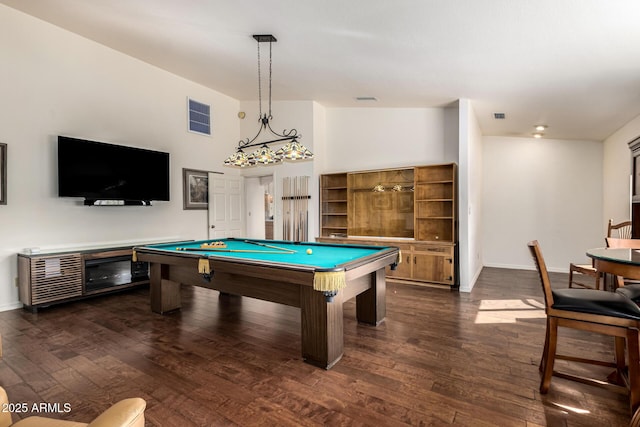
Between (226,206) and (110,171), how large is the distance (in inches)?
94.2

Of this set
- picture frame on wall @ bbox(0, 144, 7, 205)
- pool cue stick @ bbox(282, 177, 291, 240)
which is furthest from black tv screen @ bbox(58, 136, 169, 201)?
pool cue stick @ bbox(282, 177, 291, 240)

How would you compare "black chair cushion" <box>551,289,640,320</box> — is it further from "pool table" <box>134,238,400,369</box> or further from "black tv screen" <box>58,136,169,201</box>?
"black tv screen" <box>58,136,169,201</box>

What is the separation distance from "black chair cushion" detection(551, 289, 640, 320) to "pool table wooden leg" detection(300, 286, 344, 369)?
1521 mm

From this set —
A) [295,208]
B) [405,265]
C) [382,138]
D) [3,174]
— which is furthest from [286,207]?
[3,174]

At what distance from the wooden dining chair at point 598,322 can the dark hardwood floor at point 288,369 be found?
0.13 meters

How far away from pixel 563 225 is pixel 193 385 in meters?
7.14

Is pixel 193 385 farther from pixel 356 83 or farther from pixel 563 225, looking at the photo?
pixel 563 225

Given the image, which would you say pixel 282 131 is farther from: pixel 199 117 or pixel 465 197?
Result: pixel 465 197

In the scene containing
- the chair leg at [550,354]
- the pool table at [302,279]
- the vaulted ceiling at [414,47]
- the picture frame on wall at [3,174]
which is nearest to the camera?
the chair leg at [550,354]

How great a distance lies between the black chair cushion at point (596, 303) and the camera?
1.89 m

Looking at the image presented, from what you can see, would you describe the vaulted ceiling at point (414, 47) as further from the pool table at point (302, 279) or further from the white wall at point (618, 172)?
the pool table at point (302, 279)

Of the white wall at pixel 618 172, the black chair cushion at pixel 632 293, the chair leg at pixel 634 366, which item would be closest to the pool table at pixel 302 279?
the chair leg at pixel 634 366

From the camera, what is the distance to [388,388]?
7.11 ft

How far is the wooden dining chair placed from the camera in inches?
73.3
